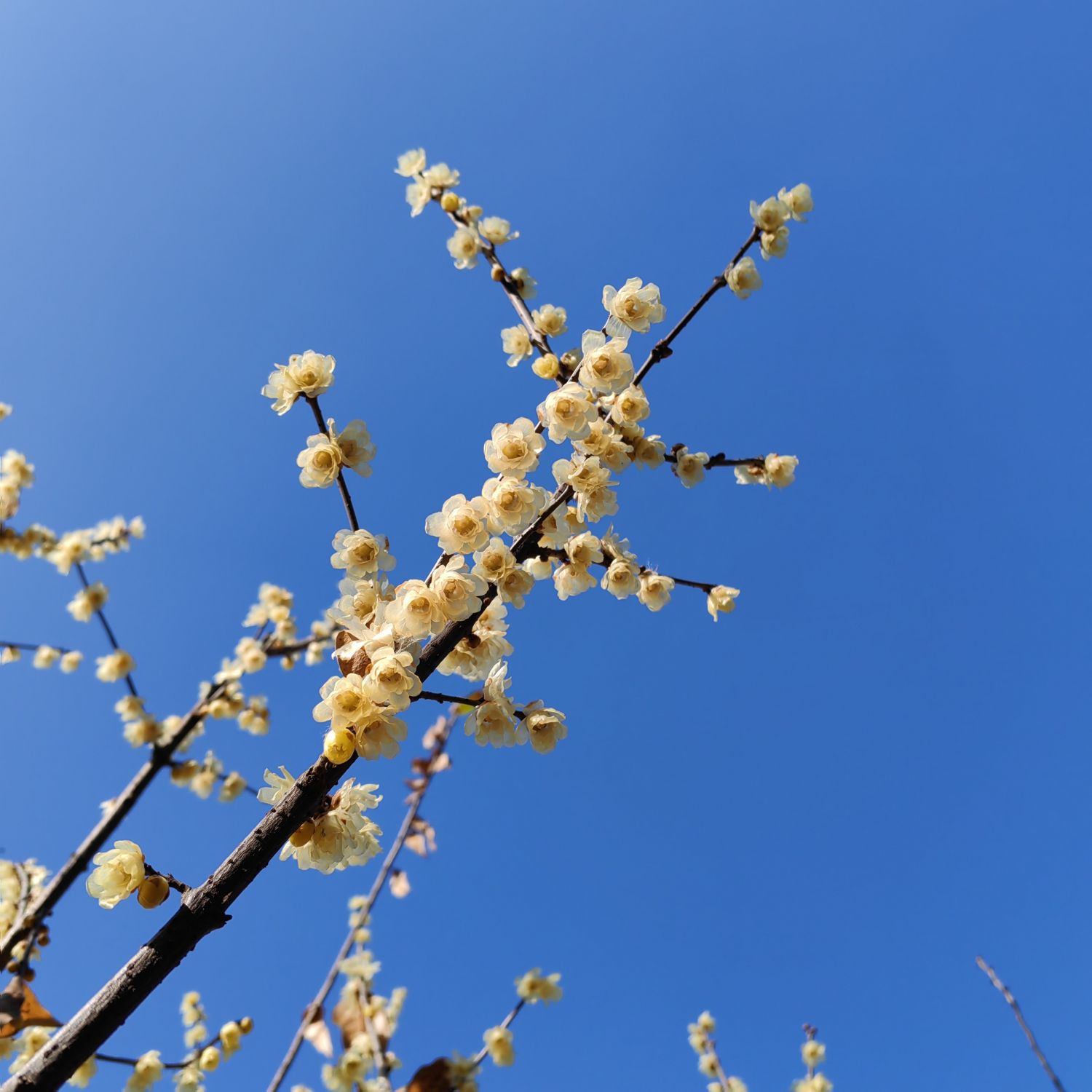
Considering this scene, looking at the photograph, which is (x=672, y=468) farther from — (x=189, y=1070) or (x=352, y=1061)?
(x=352, y=1061)

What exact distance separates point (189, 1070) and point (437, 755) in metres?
2.18

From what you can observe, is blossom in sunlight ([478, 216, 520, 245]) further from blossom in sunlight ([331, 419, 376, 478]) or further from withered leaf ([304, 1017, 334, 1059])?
withered leaf ([304, 1017, 334, 1059])

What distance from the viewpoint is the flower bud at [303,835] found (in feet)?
5.99

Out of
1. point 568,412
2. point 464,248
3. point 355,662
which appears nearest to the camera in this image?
point 355,662

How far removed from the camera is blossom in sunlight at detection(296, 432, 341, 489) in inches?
91.8

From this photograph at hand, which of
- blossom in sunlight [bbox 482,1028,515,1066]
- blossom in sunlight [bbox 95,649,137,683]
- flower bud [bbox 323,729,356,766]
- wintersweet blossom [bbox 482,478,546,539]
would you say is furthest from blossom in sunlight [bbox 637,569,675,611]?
blossom in sunlight [bbox 95,649,137,683]

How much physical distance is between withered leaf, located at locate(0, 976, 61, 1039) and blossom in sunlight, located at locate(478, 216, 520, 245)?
4328 mm

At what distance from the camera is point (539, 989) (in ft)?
18.4

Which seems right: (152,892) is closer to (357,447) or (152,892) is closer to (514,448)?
(357,447)

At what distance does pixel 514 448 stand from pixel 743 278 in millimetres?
1769

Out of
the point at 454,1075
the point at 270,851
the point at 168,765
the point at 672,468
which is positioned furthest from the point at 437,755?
the point at 270,851

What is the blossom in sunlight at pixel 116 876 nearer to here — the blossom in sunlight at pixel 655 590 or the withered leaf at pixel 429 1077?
the blossom in sunlight at pixel 655 590

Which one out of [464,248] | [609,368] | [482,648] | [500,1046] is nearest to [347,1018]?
[500,1046]

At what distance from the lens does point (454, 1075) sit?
438 cm
